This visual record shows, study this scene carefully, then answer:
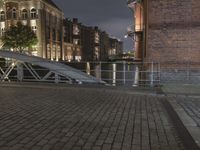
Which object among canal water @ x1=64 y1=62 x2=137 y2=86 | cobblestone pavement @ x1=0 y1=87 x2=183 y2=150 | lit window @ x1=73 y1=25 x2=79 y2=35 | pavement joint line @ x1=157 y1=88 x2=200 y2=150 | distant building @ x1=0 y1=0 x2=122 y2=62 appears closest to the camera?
pavement joint line @ x1=157 y1=88 x2=200 y2=150

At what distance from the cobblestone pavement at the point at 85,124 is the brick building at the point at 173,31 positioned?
20.3 ft

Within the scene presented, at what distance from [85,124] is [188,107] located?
3.75m

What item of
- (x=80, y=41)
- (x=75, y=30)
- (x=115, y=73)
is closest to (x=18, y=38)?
(x=75, y=30)

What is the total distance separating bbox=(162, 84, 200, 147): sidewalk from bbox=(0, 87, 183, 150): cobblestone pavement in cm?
37

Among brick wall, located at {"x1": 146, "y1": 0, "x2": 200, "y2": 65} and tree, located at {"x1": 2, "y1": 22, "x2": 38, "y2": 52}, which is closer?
brick wall, located at {"x1": 146, "y1": 0, "x2": 200, "y2": 65}

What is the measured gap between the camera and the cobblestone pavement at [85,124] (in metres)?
5.91

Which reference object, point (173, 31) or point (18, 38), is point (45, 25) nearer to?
point (18, 38)

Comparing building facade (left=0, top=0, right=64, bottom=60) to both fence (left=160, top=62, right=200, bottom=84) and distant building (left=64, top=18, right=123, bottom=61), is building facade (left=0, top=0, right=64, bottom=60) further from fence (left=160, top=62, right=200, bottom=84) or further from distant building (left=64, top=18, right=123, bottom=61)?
fence (left=160, top=62, right=200, bottom=84)

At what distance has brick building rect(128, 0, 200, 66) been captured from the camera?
16594 mm

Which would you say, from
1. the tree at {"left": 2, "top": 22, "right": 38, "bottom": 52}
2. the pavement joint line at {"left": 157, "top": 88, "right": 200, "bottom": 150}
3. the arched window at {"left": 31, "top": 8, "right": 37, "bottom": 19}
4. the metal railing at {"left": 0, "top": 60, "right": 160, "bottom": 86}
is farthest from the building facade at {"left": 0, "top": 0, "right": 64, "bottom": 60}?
the pavement joint line at {"left": 157, "top": 88, "right": 200, "bottom": 150}

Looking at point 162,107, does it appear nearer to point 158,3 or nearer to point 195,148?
point 195,148

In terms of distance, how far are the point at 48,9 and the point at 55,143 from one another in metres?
73.0

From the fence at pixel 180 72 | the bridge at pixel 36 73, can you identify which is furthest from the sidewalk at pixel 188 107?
the bridge at pixel 36 73

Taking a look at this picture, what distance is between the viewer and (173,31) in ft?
55.6
